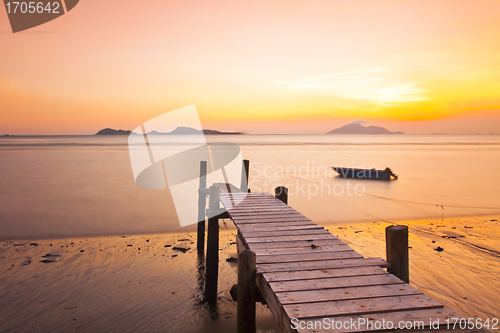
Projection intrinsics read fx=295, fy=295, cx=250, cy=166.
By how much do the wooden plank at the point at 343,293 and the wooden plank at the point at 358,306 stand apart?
0.07m

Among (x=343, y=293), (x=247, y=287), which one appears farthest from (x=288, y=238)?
(x=343, y=293)

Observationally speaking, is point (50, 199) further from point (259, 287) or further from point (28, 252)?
point (259, 287)

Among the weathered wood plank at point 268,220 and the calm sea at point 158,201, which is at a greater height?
the weathered wood plank at point 268,220

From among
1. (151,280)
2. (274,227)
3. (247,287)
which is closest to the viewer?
(247,287)

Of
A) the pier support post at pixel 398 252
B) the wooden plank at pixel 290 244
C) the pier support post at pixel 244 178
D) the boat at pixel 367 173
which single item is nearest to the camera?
the pier support post at pixel 398 252

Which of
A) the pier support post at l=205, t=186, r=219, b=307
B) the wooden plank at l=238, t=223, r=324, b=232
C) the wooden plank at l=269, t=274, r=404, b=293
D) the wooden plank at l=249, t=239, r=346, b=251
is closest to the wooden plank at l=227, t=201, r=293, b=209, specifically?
the pier support post at l=205, t=186, r=219, b=307

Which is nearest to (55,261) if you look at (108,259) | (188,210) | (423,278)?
(108,259)

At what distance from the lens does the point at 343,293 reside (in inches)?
138

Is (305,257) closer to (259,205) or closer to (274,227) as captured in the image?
(274,227)

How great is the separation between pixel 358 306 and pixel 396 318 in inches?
14.7

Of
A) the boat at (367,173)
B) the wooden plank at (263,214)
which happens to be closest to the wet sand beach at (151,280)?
the wooden plank at (263,214)

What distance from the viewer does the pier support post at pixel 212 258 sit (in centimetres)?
686

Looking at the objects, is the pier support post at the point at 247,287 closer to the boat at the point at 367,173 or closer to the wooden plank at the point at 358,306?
the wooden plank at the point at 358,306

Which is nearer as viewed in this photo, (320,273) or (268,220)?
(320,273)
